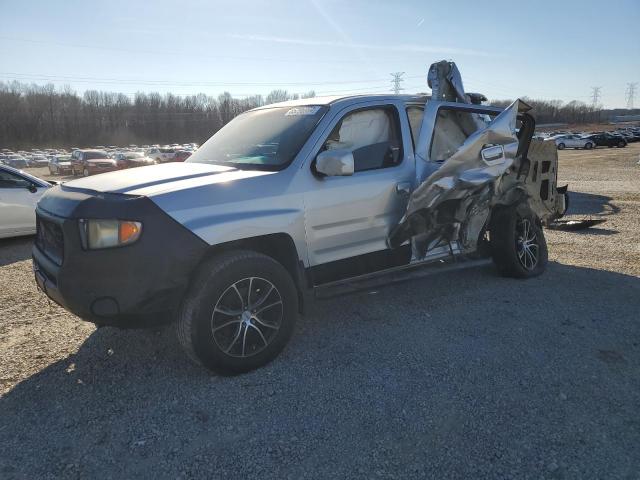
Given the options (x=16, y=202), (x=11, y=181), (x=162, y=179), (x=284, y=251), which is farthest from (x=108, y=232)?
(x=11, y=181)

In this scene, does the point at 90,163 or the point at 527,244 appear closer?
the point at 527,244

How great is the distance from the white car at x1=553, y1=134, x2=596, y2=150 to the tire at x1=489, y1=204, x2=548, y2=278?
48739 millimetres

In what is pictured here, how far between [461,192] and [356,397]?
232 centimetres

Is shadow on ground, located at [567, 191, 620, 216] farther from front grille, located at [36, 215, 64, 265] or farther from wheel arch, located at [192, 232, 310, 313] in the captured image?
front grille, located at [36, 215, 64, 265]

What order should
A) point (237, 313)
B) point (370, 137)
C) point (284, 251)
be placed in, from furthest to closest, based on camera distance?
1. point (370, 137)
2. point (284, 251)
3. point (237, 313)

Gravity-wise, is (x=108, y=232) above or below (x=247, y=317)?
above

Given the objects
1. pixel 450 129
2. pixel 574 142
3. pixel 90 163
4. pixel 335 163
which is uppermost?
pixel 574 142

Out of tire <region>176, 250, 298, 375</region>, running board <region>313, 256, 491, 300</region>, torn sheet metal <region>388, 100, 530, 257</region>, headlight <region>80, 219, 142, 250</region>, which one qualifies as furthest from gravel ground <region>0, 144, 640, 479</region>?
headlight <region>80, 219, 142, 250</region>

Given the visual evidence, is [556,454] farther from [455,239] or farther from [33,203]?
[33,203]

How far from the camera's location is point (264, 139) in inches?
158

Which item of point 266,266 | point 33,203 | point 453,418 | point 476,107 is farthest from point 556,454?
point 33,203

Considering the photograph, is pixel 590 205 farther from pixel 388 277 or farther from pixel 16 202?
pixel 16 202

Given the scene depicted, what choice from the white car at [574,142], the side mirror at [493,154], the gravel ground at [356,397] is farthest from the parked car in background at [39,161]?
the side mirror at [493,154]

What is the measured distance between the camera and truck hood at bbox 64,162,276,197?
3143mm
